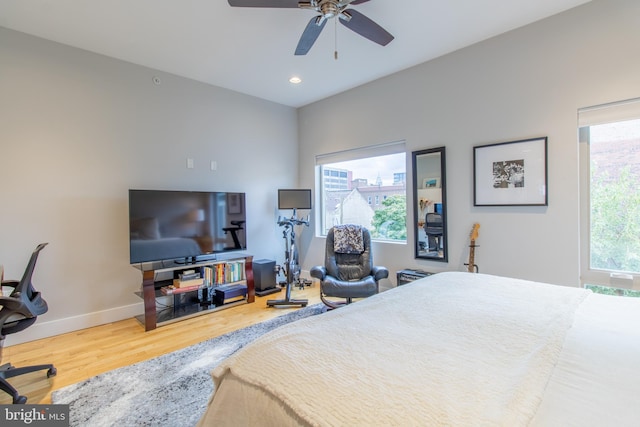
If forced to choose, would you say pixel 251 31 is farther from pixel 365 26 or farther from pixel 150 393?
pixel 150 393

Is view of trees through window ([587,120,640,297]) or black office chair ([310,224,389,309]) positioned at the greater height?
view of trees through window ([587,120,640,297])

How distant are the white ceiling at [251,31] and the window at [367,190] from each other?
1125mm

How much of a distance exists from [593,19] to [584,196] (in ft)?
4.88

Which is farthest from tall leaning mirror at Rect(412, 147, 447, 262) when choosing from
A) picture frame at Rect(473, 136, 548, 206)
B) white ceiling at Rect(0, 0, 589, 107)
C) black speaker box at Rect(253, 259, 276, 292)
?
black speaker box at Rect(253, 259, 276, 292)

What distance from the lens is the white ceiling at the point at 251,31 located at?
2500mm

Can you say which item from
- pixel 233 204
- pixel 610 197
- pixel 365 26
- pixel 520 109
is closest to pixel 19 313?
pixel 233 204

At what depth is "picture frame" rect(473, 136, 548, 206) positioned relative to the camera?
2.77m

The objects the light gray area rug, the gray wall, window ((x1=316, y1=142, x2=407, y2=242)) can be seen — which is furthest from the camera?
window ((x1=316, y1=142, x2=407, y2=242))

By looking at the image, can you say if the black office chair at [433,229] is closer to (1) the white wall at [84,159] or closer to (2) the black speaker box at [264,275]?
(2) the black speaker box at [264,275]

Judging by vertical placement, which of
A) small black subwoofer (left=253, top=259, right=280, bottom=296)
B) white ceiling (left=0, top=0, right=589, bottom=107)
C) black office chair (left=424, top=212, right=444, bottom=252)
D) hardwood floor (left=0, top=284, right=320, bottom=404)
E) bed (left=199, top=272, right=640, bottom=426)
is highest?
white ceiling (left=0, top=0, right=589, bottom=107)

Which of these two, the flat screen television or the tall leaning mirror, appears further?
the tall leaning mirror

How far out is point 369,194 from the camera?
14.2ft

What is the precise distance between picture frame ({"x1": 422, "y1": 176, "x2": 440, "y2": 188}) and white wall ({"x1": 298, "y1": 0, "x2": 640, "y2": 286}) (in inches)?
5.3

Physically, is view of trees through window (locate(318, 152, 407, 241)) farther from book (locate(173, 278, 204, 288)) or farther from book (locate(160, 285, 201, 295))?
book (locate(160, 285, 201, 295))
